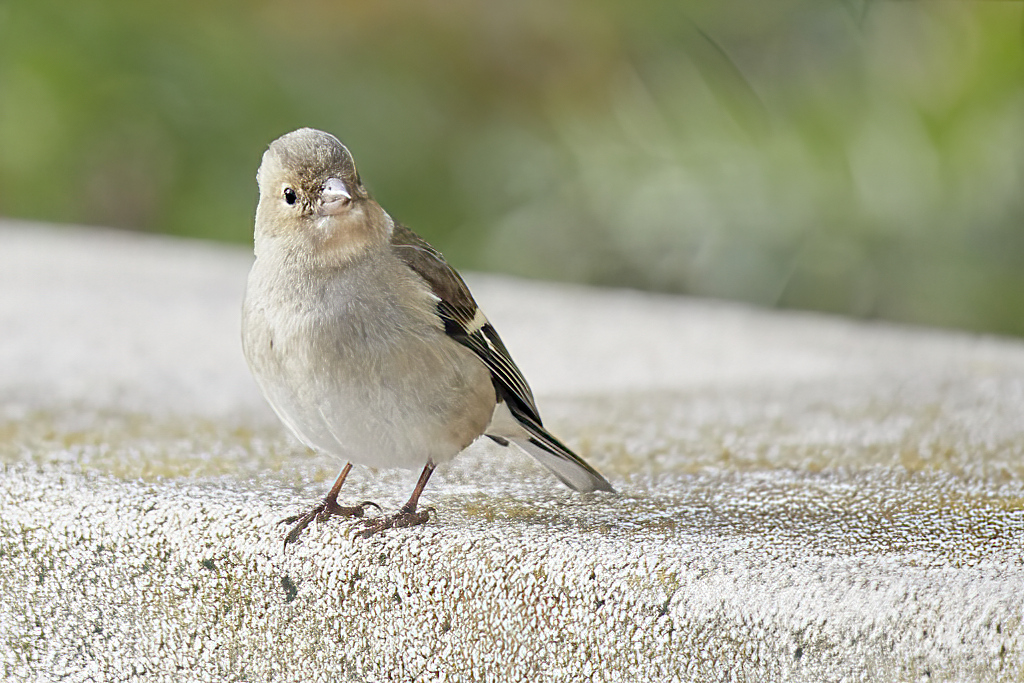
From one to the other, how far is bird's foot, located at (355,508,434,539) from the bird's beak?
0.33 m

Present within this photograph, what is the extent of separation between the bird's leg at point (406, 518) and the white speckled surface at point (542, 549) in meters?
0.01

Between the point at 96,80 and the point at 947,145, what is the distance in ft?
11.7

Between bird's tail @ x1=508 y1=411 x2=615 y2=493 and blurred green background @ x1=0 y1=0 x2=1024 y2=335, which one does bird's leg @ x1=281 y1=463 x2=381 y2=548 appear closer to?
bird's tail @ x1=508 y1=411 x2=615 y2=493

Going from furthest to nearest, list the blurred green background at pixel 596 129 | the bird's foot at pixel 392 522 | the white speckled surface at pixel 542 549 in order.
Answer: the blurred green background at pixel 596 129 < the bird's foot at pixel 392 522 < the white speckled surface at pixel 542 549

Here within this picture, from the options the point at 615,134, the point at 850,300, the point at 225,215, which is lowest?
the point at 225,215

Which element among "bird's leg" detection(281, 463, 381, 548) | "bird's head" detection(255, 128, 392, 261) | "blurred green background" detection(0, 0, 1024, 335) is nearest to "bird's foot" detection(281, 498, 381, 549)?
"bird's leg" detection(281, 463, 381, 548)

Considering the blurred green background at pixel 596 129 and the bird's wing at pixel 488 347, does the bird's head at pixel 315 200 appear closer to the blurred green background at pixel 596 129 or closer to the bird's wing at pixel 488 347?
the bird's wing at pixel 488 347

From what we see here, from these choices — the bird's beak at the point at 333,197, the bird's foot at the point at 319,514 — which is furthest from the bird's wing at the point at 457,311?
the bird's foot at the point at 319,514

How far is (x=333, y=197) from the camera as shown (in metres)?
1.14

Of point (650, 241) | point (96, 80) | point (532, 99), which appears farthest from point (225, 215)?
point (650, 241)

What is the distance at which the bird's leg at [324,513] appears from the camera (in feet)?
4.13

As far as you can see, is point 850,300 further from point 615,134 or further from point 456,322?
point 456,322

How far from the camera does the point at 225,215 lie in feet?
17.5

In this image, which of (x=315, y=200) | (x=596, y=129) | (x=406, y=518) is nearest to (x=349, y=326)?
(x=315, y=200)
